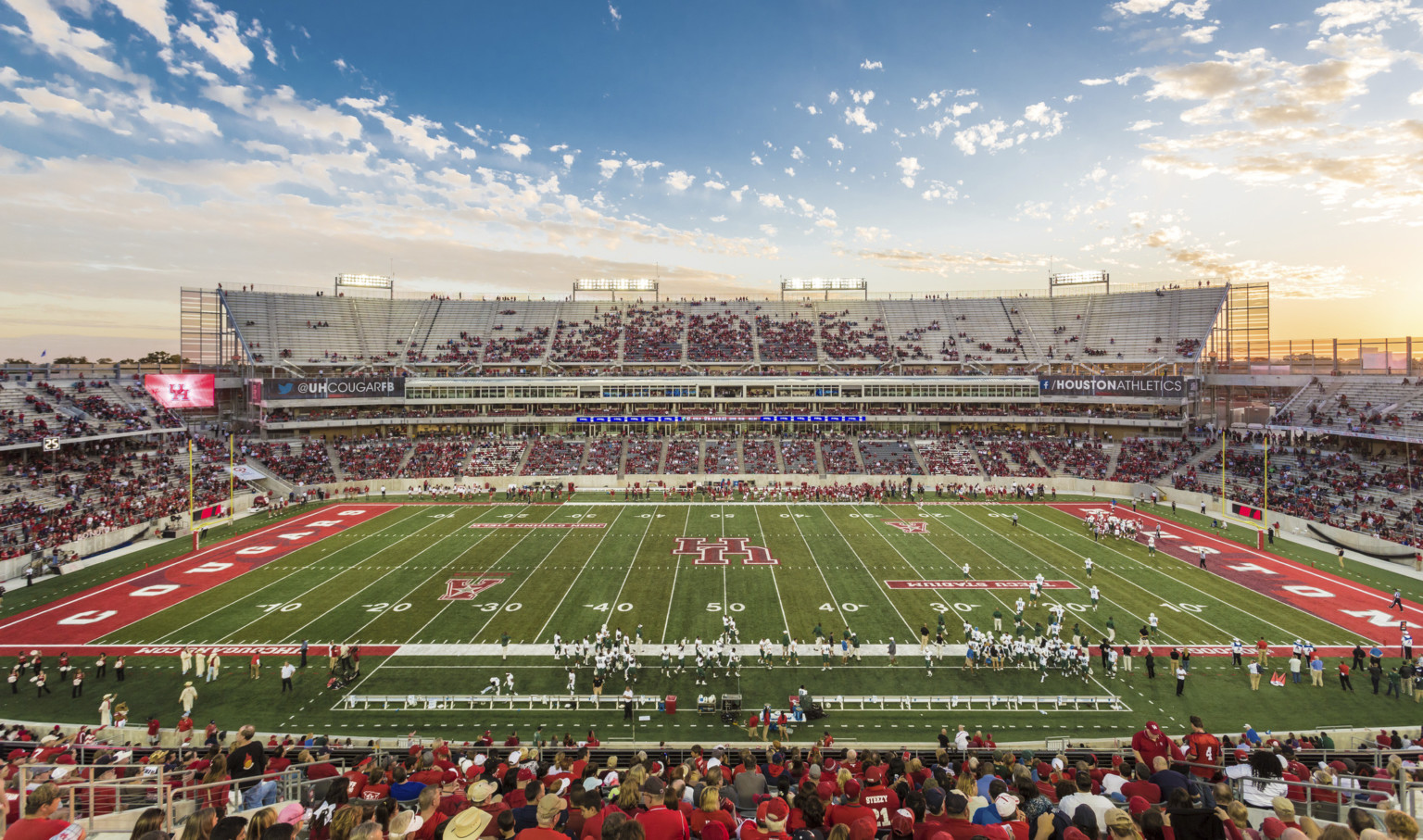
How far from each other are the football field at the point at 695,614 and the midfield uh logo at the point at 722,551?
167 mm

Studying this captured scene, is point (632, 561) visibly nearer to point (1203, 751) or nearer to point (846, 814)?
point (1203, 751)

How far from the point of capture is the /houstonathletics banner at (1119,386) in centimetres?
5262

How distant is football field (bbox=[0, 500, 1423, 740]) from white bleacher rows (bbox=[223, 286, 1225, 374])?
30550 mm

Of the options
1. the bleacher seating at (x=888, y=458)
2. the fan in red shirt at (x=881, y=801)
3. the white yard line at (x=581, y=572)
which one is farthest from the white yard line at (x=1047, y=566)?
the fan in red shirt at (x=881, y=801)

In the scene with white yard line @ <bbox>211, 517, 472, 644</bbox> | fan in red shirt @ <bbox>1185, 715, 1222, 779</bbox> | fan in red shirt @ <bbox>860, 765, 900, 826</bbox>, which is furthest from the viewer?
white yard line @ <bbox>211, 517, 472, 644</bbox>

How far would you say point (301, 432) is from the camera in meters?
56.3

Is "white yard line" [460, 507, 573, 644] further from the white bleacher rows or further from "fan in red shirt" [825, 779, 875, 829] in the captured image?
the white bleacher rows

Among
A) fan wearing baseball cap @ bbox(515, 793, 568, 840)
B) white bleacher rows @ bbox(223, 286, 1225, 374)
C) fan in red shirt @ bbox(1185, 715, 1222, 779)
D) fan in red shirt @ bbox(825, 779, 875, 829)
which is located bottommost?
fan in red shirt @ bbox(1185, 715, 1222, 779)

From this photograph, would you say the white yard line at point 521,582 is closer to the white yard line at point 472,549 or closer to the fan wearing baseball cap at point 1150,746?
the white yard line at point 472,549

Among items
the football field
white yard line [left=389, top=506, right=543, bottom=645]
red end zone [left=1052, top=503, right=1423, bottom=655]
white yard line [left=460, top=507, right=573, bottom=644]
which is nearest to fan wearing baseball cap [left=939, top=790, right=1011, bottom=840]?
the football field

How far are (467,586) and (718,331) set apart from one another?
48.7 m

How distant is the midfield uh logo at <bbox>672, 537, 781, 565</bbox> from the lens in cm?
3064

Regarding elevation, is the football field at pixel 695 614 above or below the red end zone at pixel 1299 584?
below

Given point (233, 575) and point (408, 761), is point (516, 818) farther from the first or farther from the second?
point (233, 575)
